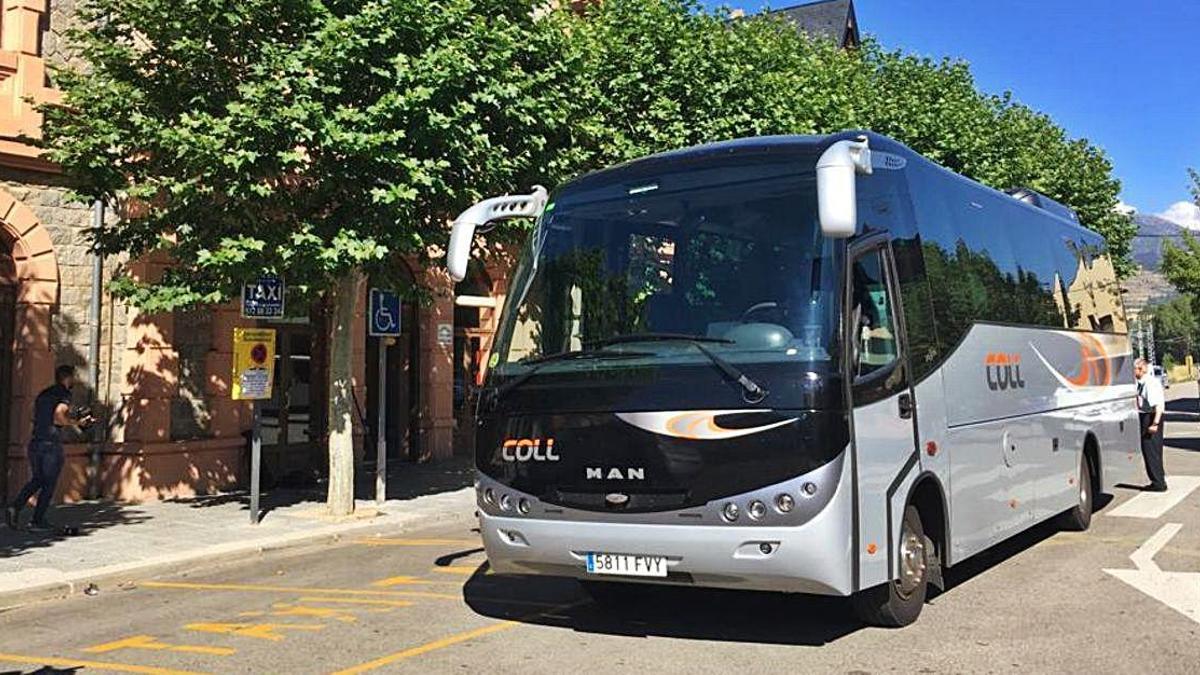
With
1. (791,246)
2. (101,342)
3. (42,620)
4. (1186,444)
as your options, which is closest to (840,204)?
(791,246)

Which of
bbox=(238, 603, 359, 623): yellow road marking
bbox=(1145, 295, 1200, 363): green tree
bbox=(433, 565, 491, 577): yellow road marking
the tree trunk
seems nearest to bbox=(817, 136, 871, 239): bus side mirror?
bbox=(238, 603, 359, 623): yellow road marking

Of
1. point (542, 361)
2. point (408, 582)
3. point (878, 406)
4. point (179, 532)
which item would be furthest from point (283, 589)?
point (878, 406)

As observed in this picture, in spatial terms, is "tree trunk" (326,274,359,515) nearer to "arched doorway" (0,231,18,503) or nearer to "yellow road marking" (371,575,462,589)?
"yellow road marking" (371,575,462,589)

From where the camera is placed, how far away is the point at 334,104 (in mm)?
11109

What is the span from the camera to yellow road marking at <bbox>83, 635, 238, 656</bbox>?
21.3 ft

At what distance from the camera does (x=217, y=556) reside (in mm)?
10359

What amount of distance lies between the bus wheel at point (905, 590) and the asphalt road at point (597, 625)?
121mm

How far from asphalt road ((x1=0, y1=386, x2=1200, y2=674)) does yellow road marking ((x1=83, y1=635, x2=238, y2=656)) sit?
0.06 feet

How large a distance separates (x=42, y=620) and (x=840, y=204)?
6.79m

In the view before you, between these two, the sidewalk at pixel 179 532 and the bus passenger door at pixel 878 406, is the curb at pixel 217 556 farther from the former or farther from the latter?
the bus passenger door at pixel 878 406

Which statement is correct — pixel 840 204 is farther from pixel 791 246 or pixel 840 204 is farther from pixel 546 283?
pixel 546 283

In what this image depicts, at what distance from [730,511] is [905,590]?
1.66m

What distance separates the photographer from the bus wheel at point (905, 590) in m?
6.34

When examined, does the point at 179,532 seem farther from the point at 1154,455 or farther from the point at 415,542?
the point at 1154,455
